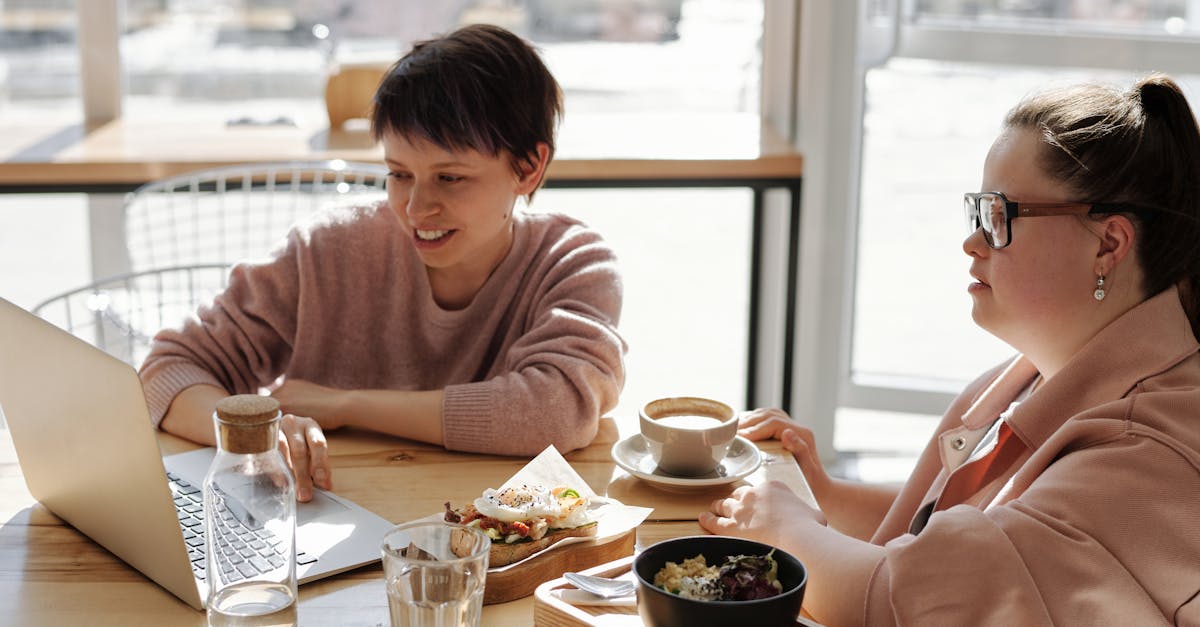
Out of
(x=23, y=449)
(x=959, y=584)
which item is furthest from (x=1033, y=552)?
(x=23, y=449)

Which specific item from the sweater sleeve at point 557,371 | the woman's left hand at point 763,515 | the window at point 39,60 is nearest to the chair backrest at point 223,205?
the window at point 39,60

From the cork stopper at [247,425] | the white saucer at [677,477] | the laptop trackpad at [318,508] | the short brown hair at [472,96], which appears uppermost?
the short brown hair at [472,96]

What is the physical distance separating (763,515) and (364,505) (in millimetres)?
402

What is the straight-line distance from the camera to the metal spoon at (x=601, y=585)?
1036 mm

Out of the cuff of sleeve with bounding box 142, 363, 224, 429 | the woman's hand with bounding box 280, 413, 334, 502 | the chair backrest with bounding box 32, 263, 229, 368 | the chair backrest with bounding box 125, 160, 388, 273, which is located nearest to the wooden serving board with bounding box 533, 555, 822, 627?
the woman's hand with bounding box 280, 413, 334, 502

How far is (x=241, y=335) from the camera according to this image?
165cm

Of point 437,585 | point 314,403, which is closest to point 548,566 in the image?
point 437,585

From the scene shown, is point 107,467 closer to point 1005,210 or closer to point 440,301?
point 440,301

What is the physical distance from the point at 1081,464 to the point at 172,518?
28.8 inches

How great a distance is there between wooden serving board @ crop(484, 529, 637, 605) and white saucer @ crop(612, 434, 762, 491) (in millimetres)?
140

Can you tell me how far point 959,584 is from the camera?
0.97 meters

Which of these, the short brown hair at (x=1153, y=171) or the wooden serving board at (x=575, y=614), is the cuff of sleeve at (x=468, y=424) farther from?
the short brown hair at (x=1153, y=171)

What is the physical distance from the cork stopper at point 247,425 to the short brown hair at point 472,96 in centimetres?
69

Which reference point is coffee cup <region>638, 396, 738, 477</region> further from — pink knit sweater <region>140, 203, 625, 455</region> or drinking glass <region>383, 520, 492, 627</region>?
drinking glass <region>383, 520, 492, 627</region>
